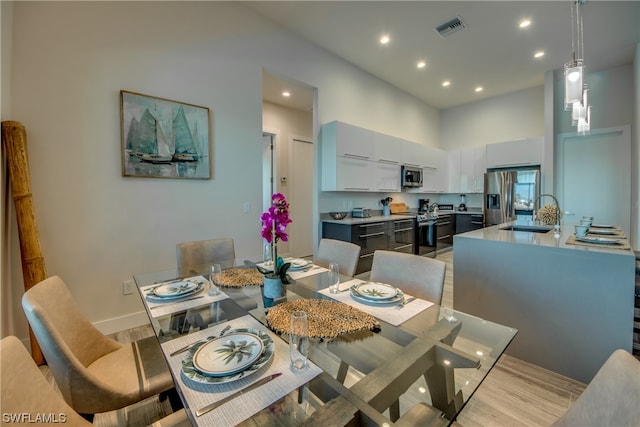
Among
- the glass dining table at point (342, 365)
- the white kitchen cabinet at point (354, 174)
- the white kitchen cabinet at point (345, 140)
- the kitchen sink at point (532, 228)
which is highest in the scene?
the white kitchen cabinet at point (345, 140)

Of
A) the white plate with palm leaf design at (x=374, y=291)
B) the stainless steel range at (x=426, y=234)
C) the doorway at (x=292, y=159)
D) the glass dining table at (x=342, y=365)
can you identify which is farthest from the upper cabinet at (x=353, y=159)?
the glass dining table at (x=342, y=365)

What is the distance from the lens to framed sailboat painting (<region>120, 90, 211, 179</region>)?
2.37 metres

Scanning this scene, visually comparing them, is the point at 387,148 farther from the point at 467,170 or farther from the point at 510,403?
the point at 510,403

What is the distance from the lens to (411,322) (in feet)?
3.77

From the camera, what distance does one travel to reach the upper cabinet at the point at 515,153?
488cm

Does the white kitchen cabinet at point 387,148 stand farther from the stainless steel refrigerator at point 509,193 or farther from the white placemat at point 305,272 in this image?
the white placemat at point 305,272

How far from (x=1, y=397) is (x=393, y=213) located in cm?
513

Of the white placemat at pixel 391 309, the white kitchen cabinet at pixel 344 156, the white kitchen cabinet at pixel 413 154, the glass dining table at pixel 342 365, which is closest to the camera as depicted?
the glass dining table at pixel 342 365

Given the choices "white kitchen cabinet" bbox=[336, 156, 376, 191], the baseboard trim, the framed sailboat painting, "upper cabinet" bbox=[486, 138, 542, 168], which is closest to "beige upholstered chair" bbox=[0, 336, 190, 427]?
the baseboard trim

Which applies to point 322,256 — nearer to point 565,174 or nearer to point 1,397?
point 1,397

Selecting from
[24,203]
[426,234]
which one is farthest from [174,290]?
[426,234]

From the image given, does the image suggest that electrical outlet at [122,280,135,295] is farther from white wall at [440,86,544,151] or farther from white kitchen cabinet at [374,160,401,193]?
white wall at [440,86,544,151]

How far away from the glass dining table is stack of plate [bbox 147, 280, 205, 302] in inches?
0.9

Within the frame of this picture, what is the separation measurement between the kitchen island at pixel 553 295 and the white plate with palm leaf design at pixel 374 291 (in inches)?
47.6
